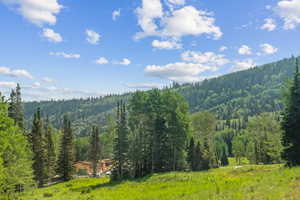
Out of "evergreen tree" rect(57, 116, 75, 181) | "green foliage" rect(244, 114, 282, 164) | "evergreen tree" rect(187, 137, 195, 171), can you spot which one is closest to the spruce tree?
"evergreen tree" rect(187, 137, 195, 171)

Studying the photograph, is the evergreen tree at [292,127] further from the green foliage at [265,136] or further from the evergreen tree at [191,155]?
the evergreen tree at [191,155]

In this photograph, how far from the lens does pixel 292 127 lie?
26.3 meters

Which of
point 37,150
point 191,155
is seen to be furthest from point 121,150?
point 191,155

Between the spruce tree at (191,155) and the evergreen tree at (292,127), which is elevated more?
the evergreen tree at (292,127)

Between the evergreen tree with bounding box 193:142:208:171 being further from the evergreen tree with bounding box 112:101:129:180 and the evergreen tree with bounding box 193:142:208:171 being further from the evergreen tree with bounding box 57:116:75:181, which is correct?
the evergreen tree with bounding box 57:116:75:181

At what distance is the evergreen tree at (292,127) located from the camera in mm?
25578

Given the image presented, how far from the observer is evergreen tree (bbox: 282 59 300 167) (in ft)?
83.9

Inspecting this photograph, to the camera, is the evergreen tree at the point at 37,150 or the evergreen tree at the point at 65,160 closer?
the evergreen tree at the point at 37,150

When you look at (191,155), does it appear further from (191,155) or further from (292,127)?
(292,127)

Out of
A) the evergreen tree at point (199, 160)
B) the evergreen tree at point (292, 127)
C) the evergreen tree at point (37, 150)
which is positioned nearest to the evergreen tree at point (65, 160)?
the evergreen tree at point (37, 150)

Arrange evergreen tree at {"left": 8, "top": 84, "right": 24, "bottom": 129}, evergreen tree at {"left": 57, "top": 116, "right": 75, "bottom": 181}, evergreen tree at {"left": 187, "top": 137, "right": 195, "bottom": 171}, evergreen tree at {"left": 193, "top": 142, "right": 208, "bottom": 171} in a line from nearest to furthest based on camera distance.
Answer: evergreen tree at {"left": 8, "top": 84, "right": 24, "bottom": 129} → evergreen tree at {"left": 187, "top": 137, "right": 195, "bottom": 171} → evergreen tree at {"left": 193, "top": 142, "right": 208, "bottom": 171} → evergreen tree at {"left": 57, "top": 116, "right": 75, "bottom": 181}

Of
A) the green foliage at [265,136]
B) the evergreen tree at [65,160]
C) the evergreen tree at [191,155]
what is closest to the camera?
the green foliage at [265,136]

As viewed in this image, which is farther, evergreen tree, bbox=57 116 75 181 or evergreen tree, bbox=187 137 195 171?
evergreen tree, bbox=57 116 75 181

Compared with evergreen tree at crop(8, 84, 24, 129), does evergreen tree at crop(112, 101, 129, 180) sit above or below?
below
